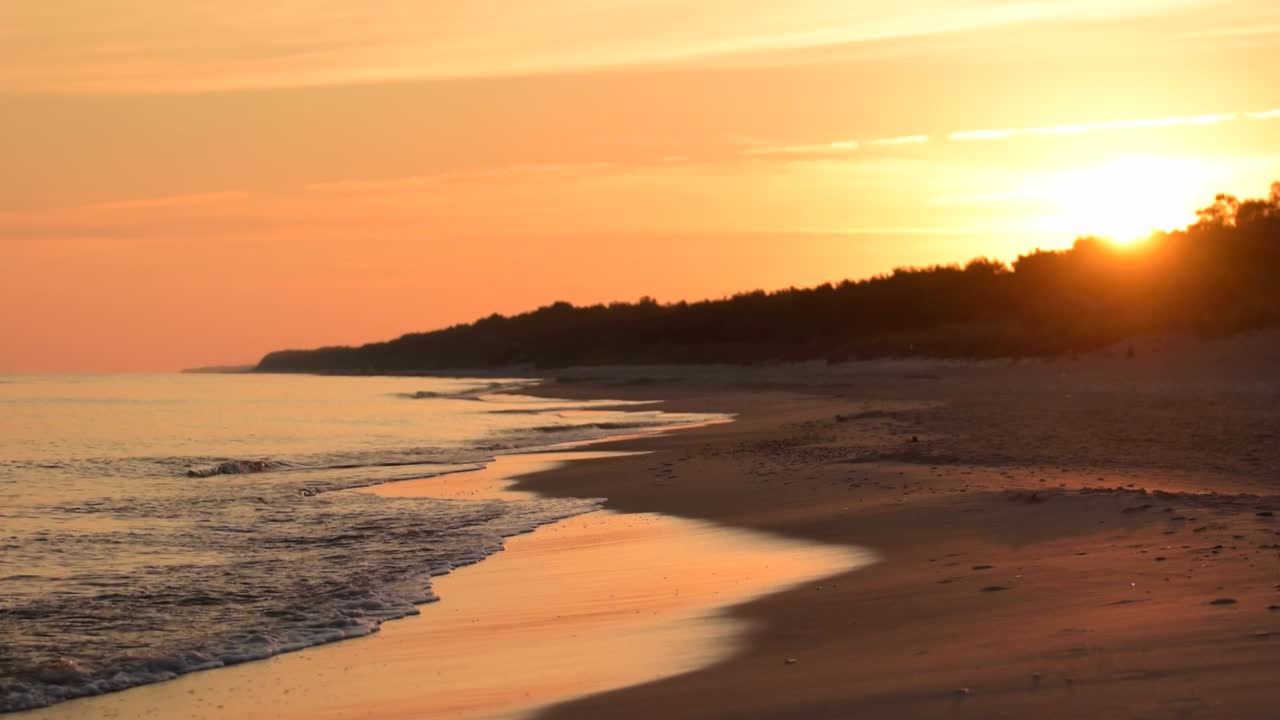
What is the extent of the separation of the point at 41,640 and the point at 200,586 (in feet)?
7.17

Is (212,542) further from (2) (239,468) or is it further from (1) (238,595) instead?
(2) (239,468)

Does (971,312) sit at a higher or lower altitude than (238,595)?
higher

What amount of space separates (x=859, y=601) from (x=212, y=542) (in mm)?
7625

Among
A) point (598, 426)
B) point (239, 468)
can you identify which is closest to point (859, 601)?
point (239, 468)

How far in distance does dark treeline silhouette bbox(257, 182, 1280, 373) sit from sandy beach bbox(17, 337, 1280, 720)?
99.9ft

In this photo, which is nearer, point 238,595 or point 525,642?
point 525,642

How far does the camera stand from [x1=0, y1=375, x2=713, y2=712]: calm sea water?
9.23 metres

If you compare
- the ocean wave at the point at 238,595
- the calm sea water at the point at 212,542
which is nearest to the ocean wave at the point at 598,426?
the calm sea water at the point at 212,542

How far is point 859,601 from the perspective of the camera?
9727mm

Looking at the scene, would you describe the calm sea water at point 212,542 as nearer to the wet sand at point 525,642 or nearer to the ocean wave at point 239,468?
the ocean wave at point 239,468

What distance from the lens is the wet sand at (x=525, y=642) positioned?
7.64 m

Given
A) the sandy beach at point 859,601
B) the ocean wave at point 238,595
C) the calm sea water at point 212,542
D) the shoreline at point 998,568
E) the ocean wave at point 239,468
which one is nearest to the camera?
the shoreline at point 998,568

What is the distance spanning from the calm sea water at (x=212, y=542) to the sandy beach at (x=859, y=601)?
500mm

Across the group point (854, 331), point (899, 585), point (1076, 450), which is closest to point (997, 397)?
point (1076, 450)
